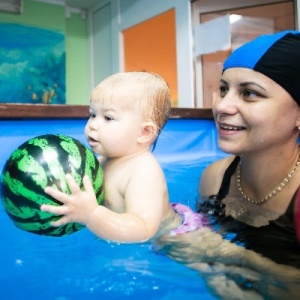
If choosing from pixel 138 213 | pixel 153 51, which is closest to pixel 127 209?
pixel 138 213

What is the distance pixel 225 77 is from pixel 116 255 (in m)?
0.76

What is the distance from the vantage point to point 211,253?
4.18 feet

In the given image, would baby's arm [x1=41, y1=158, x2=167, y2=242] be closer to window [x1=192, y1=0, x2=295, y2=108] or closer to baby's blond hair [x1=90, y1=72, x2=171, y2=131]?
baby's blond hair [x1=90, y1=72, x2=171, y2=131]

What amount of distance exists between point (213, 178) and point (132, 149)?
54cm

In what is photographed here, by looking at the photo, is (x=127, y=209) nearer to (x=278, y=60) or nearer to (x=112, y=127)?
(x=112, y=127)

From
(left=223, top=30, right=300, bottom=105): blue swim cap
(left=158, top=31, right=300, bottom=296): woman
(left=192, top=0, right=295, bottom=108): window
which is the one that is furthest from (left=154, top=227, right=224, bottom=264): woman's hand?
(left=192, top=0, right=295, bottom=108): window

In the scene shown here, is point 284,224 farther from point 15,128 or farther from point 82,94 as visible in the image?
point 82,94

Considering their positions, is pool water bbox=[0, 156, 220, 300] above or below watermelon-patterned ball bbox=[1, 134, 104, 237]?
below

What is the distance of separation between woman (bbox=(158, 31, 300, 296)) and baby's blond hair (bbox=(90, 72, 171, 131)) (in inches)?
8.9

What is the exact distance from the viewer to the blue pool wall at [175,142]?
8.93ft

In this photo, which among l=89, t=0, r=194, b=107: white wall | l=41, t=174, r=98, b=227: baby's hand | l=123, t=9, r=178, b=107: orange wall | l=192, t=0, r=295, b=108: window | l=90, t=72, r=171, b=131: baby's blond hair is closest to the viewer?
l=41, t=174, r=98, b=227: baby's hand

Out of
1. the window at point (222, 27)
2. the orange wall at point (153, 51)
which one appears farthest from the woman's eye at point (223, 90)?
the orange wall at point (153, 51)

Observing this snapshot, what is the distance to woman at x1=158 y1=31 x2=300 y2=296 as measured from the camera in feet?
4.18

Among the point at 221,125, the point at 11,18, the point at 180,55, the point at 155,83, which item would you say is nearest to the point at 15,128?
the point at 155,83
